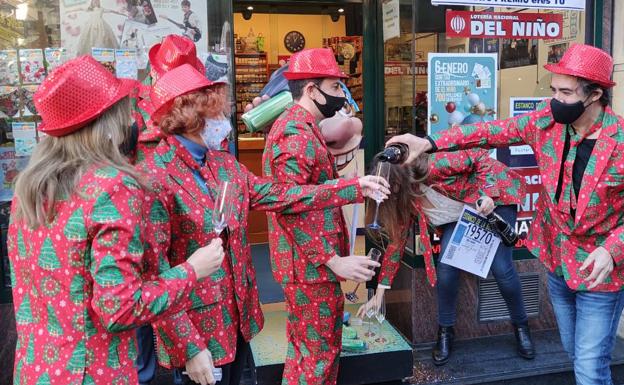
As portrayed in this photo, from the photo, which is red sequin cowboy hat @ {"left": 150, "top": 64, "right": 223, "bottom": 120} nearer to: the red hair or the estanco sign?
the red hair

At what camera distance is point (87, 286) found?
175 centimetres

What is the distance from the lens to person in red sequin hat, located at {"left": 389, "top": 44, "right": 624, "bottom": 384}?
2.86 metres

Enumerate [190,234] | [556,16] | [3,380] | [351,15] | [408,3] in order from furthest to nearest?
[351,15] → [556,16] → [408,3] → [3,380] → [190,234]

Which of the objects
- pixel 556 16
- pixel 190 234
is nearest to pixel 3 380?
pixel 190 234

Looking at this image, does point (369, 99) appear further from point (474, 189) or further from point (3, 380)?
point (3, 380)

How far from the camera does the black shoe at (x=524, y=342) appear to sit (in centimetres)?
427

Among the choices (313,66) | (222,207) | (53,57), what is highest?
(53,57)

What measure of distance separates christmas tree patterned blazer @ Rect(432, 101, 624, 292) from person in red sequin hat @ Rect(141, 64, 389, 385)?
→ 1.38 m

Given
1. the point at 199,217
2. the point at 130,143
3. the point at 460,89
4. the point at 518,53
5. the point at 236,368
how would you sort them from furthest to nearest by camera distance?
the point at 518,53 < the point at 460,89 < the point at 236,368 < the point at 199,217 < the point at 130,143

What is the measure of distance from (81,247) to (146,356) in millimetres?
2191

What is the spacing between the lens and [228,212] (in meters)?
2.15

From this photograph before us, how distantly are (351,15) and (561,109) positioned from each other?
3890mm

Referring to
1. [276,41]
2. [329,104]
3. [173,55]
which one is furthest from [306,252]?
[276,41]

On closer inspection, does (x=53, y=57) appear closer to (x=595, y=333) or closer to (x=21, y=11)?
(x=21, y=11)
